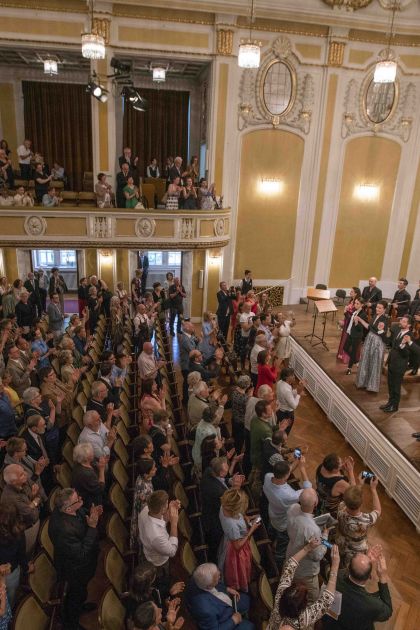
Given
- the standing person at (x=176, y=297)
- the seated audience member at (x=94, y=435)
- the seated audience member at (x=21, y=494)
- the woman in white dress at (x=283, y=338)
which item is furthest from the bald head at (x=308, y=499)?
the standing person at (x=176, y=297)

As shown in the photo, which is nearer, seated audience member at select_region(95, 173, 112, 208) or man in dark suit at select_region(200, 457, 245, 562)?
man in dark suit at select_region(200, 457, 245, 562)

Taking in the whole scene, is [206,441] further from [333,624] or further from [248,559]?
[333,624]

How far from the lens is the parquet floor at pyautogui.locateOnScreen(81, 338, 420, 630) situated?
4.01 metres

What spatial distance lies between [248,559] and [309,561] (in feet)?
1.39

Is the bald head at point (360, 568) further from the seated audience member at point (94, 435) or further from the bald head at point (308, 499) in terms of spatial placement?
the seated audience member at point (94, 435)

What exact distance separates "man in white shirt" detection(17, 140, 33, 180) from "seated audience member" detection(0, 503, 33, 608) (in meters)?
10.4

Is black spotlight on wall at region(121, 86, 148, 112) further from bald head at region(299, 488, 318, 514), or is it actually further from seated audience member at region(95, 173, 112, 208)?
bald head at region(299, 488, 318, 514)

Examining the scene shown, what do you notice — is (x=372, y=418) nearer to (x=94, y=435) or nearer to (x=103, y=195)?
(x=94, y=435)

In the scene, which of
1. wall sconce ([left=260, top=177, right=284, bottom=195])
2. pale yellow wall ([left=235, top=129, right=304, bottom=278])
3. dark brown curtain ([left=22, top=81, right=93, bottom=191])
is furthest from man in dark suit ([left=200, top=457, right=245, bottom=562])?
dark brown curtain ([left=22, top=81, right=93, bottom=191])

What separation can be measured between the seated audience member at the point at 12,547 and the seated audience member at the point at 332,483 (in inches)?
90.2

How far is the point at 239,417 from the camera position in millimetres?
5184

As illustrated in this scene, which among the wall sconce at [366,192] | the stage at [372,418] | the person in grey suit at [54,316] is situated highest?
the wall sconce at [366,192]

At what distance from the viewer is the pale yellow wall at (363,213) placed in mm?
12328

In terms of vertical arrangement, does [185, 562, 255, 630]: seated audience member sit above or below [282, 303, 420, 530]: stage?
above
